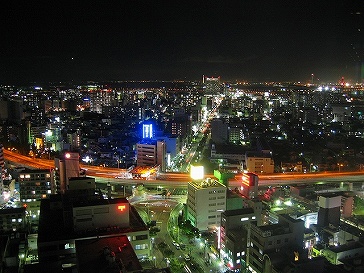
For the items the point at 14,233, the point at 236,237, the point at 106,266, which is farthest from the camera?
the point at 14,233

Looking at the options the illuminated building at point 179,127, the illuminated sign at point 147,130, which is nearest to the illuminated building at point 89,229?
the illuminated sign at point 147,130

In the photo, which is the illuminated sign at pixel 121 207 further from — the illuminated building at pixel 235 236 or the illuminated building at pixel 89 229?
the illuminated building at pixel 235 236

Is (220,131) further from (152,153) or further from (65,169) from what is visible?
(65,169)

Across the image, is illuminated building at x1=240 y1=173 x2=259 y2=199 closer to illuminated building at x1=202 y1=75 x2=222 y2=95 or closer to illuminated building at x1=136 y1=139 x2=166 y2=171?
illuminated building at x1=136 y1=139 x2=166 y2=171

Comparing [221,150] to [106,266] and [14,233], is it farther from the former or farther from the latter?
[106,266]

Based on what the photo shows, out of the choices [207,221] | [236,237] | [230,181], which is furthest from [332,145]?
[236,237]

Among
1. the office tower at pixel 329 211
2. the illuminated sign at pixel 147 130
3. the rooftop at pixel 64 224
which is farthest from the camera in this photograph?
the illuminated sign at pixel 147 130

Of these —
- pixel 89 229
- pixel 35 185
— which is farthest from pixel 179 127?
pixel 89 229
